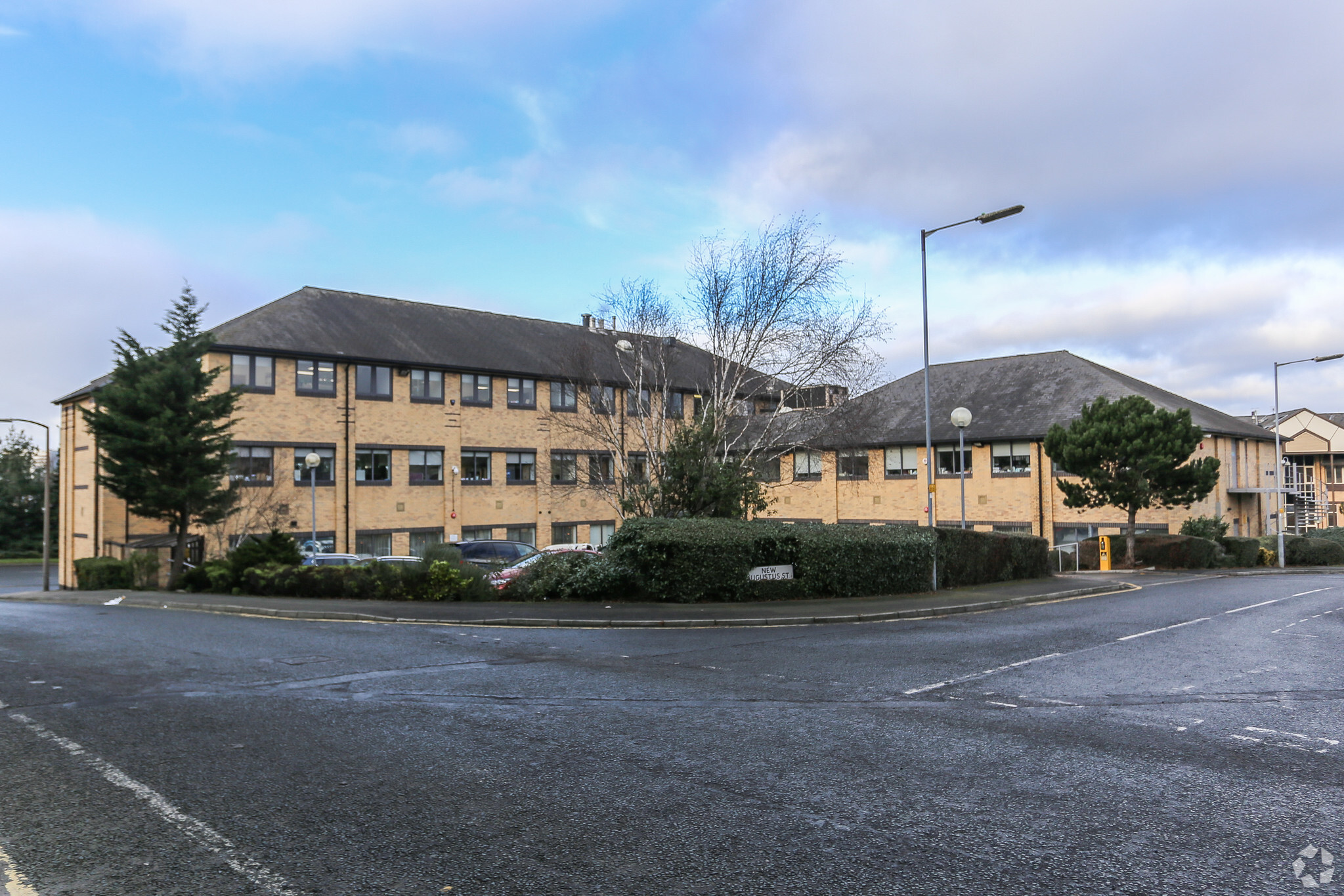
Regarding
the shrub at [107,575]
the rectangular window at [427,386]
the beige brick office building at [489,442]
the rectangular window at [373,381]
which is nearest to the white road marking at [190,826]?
the beige brick office building at [489,442]

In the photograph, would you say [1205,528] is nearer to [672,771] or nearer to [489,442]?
[489,442]

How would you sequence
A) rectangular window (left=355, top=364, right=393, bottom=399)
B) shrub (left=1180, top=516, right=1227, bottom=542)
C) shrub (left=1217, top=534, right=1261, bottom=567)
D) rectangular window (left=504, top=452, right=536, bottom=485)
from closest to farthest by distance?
1. shrub (left=1217, top=534, right=1261, bottom=567)
2. shrub (left=1180, top=516, right=1227, bottom=542)
3. rectangular window (left=355, top=364, right=393, bottom=399)
4. rectangular window (left=504, top=452, right=536, bottom=485)

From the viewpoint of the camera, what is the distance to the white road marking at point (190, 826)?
4.40 meters

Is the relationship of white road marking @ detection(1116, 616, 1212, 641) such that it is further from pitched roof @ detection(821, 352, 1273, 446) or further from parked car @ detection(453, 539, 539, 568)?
pitched roof @ detection(821, 352, 1273, 446)

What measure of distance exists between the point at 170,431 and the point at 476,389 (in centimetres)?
1502

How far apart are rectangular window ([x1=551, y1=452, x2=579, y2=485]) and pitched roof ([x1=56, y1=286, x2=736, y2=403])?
4.01 metres

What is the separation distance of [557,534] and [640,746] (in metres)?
38.2

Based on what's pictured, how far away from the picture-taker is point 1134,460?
109 feet

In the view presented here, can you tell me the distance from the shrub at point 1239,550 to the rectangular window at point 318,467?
36.1 metres

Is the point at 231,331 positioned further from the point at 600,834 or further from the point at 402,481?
the point at 600,834

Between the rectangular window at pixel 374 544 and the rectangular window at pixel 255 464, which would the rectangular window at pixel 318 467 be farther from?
the rectangular window at pixel 374 544

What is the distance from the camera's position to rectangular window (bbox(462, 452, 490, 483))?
41344 millimetres

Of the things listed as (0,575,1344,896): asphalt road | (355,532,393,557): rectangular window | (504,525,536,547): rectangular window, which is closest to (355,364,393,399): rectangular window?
(355,532,393,557): rectangular window

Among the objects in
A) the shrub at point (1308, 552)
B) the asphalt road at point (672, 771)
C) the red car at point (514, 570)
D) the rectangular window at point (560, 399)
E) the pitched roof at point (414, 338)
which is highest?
the pitched roof at point (414, 338)
